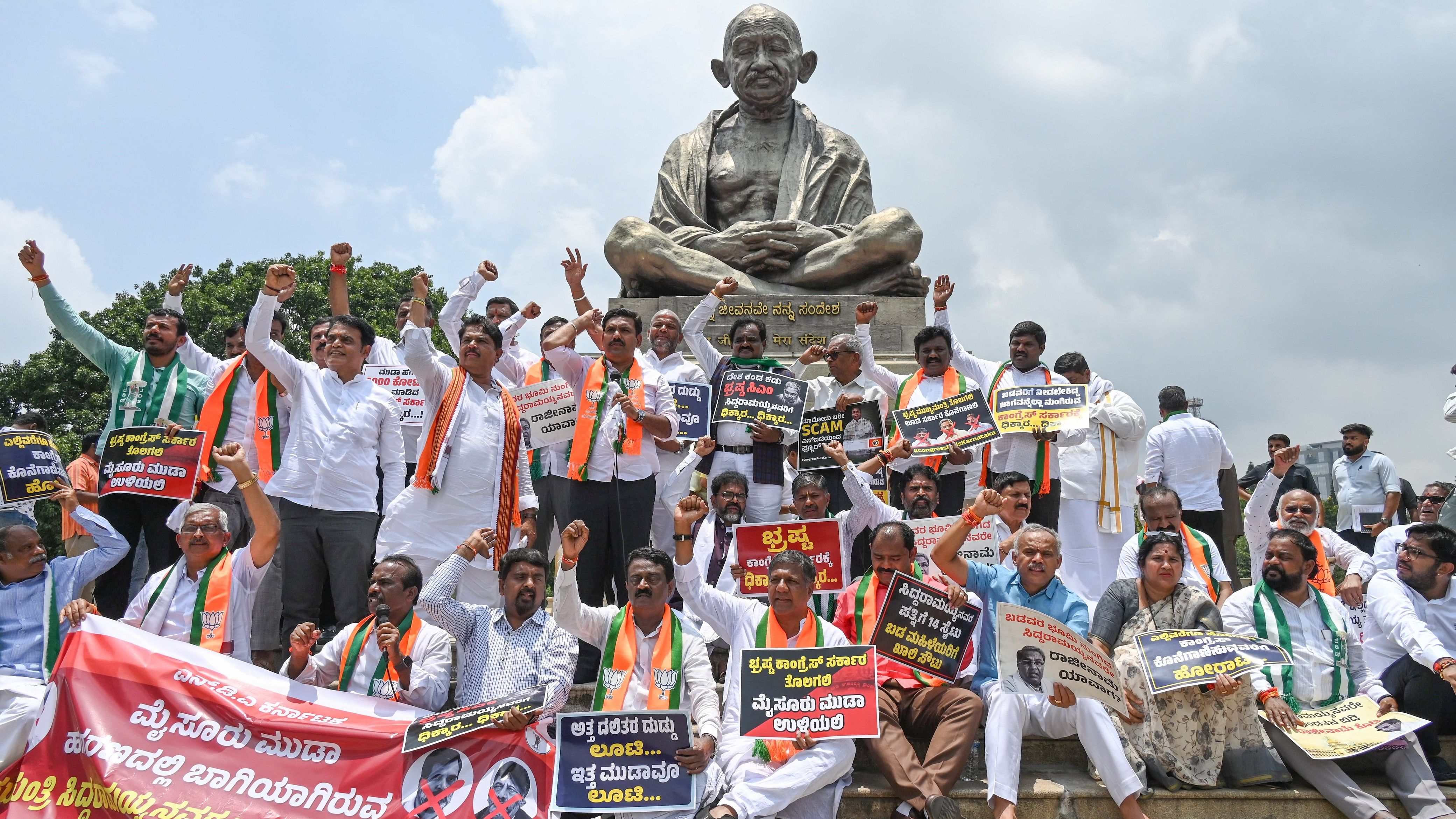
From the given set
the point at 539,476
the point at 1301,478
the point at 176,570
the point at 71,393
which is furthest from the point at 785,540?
the point at 71,393

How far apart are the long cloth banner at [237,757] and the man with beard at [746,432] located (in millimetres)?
2889

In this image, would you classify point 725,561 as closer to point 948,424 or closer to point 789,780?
point 948,424

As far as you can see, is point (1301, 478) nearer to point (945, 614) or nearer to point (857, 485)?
point (857, 485)

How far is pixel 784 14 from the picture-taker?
16.1 meters

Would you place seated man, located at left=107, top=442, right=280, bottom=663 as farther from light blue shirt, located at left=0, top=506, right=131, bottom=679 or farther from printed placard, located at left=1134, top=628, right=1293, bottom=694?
printed placard, located at left=1134, top=628, right=1293, bottom=694

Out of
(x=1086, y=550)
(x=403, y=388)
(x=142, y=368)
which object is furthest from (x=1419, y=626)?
(x=142, y=368)

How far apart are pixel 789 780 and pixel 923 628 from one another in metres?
1.20

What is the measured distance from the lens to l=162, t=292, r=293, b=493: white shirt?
836 centimetres

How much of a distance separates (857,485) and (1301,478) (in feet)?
18.7

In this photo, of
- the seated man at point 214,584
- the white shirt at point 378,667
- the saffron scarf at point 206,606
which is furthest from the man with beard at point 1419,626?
the saffron scarf at point 206,606

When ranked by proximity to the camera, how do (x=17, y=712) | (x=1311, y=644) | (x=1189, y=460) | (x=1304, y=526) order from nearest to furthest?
(x=17, y=712), (x=1311, y=644), (x=1304, y=526), (x=1189, y=460)

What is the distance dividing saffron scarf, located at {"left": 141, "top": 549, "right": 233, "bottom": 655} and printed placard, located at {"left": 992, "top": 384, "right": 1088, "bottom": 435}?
5473 millimetres

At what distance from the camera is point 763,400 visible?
29.7 ft

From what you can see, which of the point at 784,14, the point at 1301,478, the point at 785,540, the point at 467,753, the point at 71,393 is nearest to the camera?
the point at 467,753
